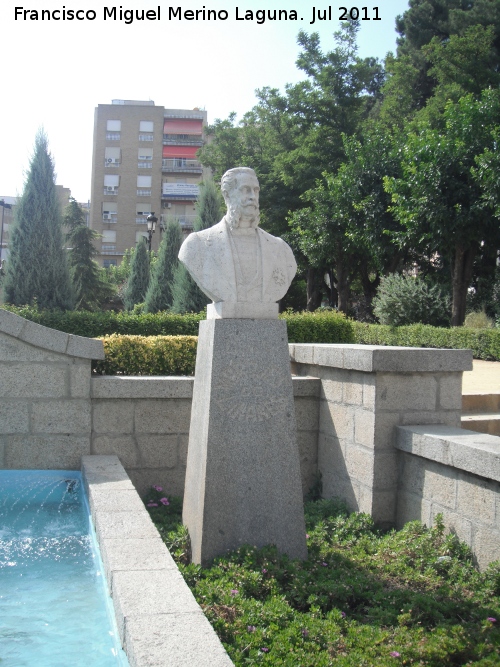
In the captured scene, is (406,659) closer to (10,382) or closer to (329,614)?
(329,614)

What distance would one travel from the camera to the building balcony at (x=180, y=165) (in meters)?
61.5

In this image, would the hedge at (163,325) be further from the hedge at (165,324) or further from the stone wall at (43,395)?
the stone wall at (43,395)

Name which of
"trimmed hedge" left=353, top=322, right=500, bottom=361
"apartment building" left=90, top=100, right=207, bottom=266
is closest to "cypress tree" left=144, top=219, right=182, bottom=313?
"trimmed hedge" left=353, top=322, right=500, bottom=361

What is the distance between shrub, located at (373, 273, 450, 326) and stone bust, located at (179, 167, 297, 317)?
1741 centimetres

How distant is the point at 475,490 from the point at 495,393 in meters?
3.53

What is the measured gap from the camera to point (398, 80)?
27953mm

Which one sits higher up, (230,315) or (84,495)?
(230,315)

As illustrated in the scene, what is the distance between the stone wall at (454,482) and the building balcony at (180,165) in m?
59.3

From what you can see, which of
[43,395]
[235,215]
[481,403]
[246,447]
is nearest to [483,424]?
[481,403]

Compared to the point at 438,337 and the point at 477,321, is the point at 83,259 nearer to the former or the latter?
the point at 477,321

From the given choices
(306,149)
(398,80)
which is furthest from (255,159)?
(398,80)

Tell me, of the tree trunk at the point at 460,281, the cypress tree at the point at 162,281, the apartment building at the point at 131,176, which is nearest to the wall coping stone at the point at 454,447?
the cypress tree at the point at 162,281

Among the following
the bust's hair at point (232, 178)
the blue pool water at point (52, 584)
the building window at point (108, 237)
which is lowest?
the blue pool water at point (52, 584)

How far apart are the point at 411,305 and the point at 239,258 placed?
1768 cm
